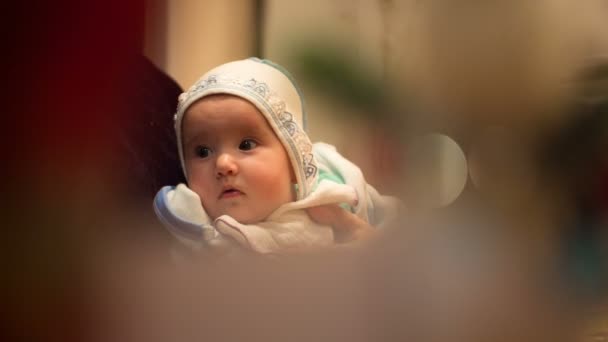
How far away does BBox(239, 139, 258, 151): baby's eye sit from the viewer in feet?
2.53

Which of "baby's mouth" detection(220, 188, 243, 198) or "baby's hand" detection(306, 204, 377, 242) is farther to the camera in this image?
"baby's mouth" detection(220, 188, 243, 198)

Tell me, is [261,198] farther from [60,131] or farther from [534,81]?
[534,81]

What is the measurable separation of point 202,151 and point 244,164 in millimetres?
59


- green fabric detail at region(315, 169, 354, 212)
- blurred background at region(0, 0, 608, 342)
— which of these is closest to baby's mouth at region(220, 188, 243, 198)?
green fabric detail at region(315, 169, 354, 212)

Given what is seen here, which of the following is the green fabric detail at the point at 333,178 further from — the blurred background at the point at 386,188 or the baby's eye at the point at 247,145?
the blurred background at the point at 386,188

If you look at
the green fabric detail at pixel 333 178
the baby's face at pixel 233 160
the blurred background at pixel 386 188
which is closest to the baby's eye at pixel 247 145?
the baby's face at pixel 233 160

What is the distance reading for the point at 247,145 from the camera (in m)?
0.78

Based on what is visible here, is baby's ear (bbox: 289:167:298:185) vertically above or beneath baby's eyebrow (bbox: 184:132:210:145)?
beneath

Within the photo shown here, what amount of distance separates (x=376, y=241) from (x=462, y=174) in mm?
77

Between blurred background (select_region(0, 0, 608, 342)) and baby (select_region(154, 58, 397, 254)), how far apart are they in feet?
0.69

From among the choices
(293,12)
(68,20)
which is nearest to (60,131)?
(68,20)

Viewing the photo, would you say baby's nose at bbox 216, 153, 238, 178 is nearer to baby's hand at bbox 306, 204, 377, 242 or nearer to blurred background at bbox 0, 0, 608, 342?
baby's hand at bbox 306, 204, 377, 242

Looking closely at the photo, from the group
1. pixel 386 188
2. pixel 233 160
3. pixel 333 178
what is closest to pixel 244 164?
pixel 233 160

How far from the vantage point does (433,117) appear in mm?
411
